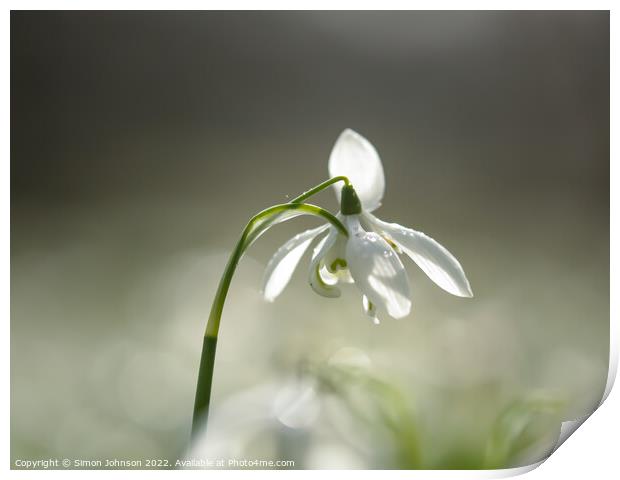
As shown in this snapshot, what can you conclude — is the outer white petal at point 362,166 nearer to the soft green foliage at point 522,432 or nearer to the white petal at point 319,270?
the white petal at point 319,270

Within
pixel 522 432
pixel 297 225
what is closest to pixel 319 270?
pixel 522 432

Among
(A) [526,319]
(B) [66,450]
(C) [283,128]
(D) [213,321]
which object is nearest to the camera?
(D) [213,321]

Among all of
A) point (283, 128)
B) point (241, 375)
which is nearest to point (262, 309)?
point (241, 375)

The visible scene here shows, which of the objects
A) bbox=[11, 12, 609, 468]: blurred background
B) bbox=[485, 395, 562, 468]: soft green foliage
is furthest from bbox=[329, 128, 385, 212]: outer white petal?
bbox=[485, 395, 562, 468]: soft green foliage

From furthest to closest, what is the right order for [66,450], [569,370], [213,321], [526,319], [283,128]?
1. [283,128]
2. [526,319]
3. [569,370]
4. [66,450]
5. [213,321]

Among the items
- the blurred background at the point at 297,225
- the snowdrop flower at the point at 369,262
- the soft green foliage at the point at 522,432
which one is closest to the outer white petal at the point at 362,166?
the snowdrop flower at the point at 369,262
